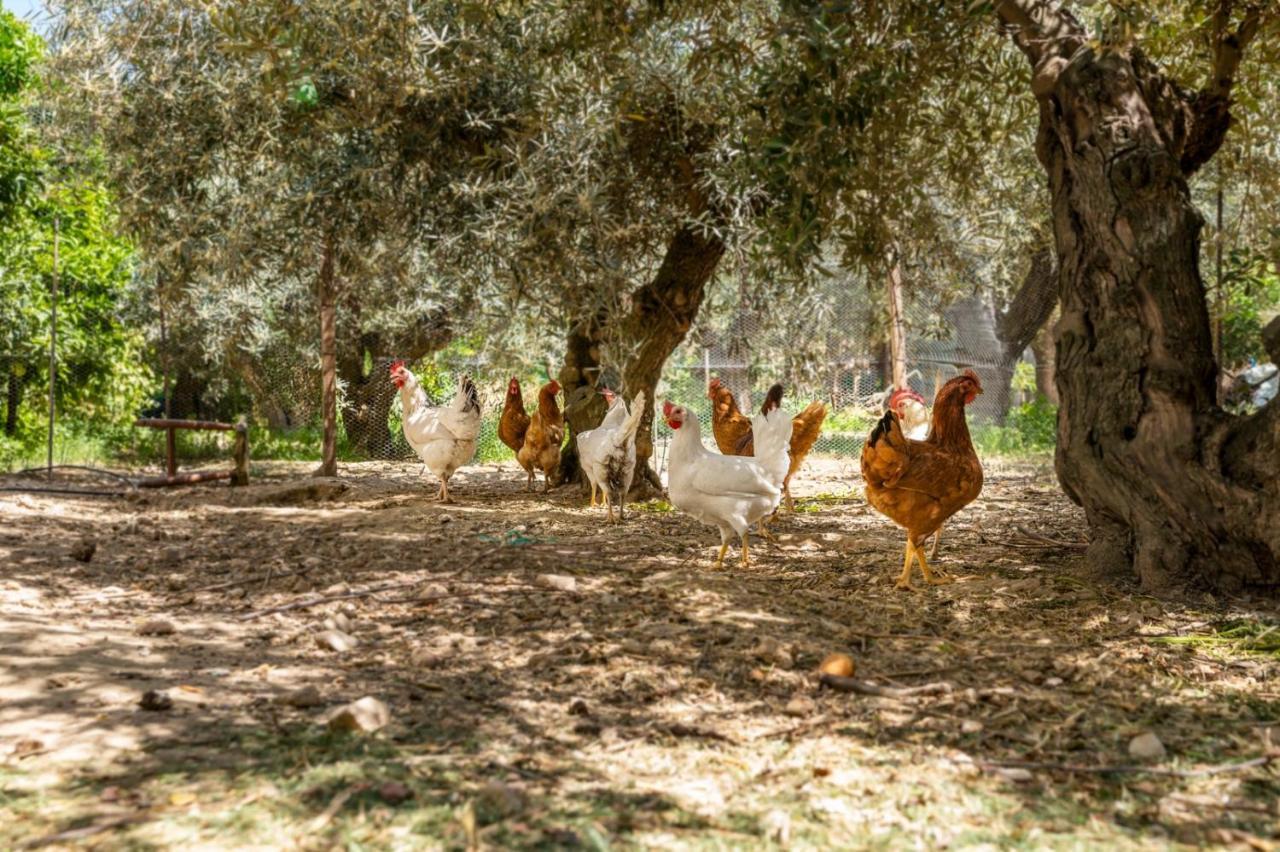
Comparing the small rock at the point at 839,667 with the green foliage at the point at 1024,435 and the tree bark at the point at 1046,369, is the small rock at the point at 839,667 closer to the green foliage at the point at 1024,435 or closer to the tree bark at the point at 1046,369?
the tree bark at the point at 1046,369

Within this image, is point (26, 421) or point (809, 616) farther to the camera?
point (26, 421)

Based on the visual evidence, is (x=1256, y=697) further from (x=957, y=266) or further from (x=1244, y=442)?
(x=957, y=266)

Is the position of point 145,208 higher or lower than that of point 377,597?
higher

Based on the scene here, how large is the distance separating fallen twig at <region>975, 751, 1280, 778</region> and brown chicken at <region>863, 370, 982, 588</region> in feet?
7.40

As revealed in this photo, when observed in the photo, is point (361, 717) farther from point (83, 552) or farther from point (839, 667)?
point (83, 552)

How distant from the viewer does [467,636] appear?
4.12 metres

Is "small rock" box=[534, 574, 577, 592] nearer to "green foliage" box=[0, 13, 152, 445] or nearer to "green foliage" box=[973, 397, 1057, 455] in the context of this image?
"green foliage" box=[0, 13, 152, 445]

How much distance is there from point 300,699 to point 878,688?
1.76 metres

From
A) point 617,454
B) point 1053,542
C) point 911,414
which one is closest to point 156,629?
point 617,454

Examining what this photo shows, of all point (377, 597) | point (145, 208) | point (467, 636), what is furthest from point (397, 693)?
point (145, 208)

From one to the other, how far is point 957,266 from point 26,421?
36.1ft

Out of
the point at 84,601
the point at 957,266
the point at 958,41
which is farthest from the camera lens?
the point at 957,266

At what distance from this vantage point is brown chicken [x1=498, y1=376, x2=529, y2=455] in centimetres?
1038

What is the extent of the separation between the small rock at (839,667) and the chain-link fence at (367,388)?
654 cm
